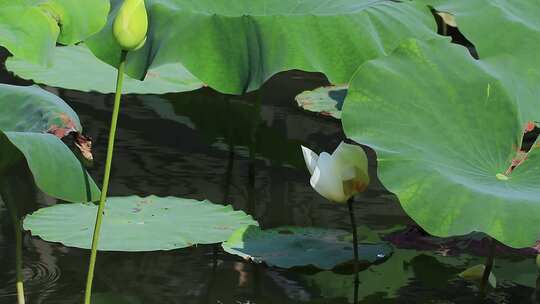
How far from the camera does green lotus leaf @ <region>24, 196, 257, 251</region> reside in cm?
204

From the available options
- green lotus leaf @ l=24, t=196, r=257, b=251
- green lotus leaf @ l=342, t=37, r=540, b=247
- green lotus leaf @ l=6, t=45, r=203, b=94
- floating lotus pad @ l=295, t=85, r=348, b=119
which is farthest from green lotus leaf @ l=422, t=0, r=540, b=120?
green lotus leaf @ l=6, t=45, r=203, b=94

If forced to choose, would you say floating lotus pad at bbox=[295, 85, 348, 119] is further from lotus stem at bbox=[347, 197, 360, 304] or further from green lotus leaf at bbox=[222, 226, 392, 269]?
lotus stem at bbox=[347, 197, 360, 304]

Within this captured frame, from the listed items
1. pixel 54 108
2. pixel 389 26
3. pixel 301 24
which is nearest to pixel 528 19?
pixel 389 26

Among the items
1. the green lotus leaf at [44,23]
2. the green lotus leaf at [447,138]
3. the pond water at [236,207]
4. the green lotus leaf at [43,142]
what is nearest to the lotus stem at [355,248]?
the pond water at [236,207]

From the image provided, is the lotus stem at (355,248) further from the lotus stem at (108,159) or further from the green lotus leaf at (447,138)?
the lotus stem at (108,159)

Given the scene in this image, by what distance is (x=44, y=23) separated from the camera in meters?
1.85

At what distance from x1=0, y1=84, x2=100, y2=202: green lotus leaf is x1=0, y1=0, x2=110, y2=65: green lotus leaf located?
0.27ft

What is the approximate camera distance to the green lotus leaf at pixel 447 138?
1660mm

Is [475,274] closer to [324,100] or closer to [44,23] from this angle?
[44,23]

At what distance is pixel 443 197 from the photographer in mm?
1686

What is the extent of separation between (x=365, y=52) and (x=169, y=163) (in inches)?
26.0

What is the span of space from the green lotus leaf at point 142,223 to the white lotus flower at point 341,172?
0.30m

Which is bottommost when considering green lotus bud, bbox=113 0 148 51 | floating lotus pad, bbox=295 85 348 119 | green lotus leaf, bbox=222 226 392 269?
floating lotus pad, bbox=295 85 348 119

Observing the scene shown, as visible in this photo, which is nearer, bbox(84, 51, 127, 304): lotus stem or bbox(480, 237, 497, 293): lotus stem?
bbox(84, 51, 127, 304): lotus stem
